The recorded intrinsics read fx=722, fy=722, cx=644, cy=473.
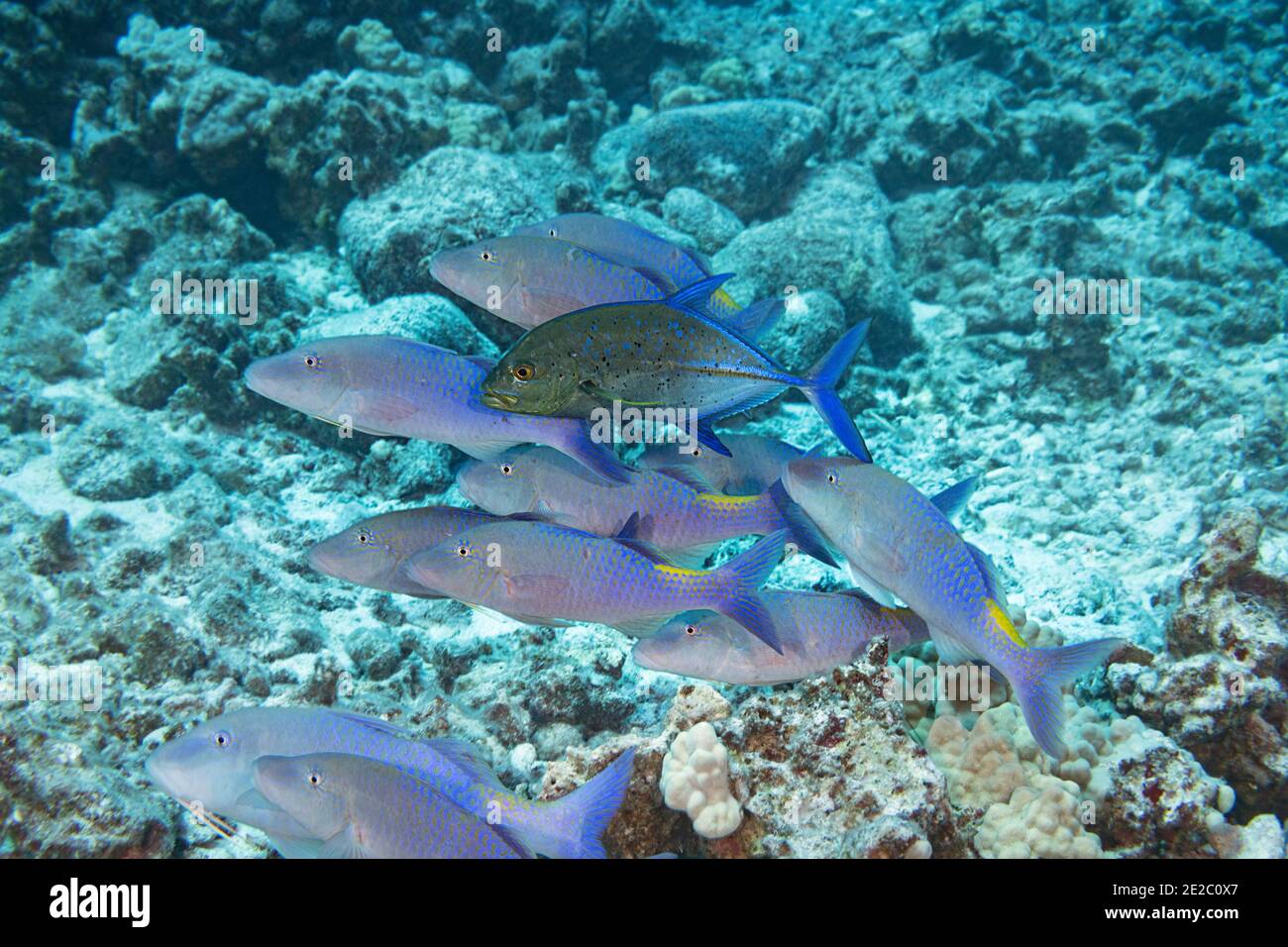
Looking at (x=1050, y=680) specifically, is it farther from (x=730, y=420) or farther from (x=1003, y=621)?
(x=730, y=420)

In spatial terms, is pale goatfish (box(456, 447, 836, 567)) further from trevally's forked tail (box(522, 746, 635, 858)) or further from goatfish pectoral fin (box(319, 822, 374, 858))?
goatfish pectoral fin (box(319, 822, 374, 858))

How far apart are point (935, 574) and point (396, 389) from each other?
2379 millimetres

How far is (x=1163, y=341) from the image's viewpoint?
766 cm

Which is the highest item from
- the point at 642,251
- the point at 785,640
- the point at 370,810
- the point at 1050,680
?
the point at 642,251

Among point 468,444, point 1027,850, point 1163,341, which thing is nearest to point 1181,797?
point 1027,850

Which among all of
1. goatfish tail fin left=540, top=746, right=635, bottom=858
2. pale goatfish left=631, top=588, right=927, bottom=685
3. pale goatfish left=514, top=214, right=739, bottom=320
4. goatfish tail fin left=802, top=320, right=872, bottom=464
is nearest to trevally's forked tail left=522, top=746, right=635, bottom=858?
goatfish tail fin left=540, top=746, right=635, bottom=858

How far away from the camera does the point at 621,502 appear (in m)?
3.45

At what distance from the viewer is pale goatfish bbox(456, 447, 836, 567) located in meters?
3.45

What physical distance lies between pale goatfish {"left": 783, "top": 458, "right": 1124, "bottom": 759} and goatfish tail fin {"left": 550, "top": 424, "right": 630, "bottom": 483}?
0.75m

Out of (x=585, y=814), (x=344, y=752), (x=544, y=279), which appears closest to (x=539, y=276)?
(x=544, y=279)

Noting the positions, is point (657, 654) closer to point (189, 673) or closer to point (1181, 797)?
point (1181, 797)
